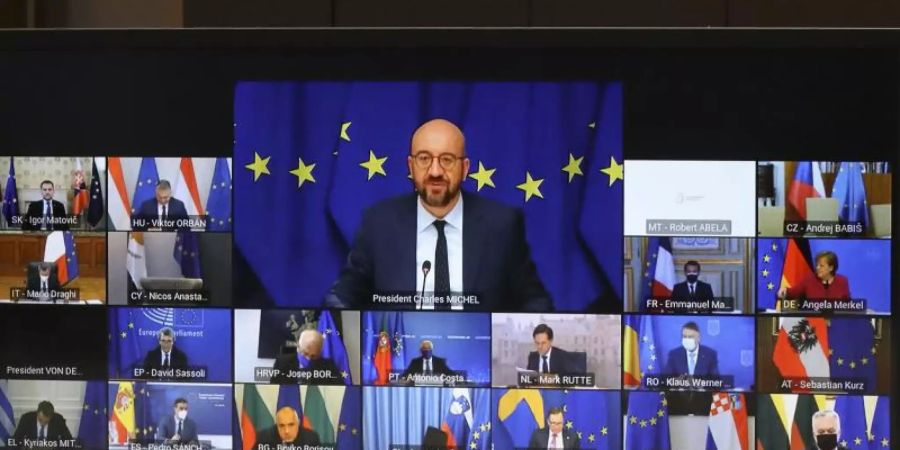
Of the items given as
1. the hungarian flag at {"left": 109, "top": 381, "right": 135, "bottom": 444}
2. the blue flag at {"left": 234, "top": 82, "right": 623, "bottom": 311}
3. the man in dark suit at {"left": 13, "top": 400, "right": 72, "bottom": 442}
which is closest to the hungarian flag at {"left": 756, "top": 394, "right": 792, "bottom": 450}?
the blue flag at {"left": 234, "top": 82, "right": 623, "bottom": 311}


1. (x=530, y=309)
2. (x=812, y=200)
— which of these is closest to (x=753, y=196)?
(x=812, y=200)

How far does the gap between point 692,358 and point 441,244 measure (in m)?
0.40

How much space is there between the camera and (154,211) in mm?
1381

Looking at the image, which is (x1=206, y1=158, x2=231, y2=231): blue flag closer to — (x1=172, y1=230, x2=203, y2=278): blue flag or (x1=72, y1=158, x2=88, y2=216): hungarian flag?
(x1=172, y1=230, x2=203, y2=278): blue flag

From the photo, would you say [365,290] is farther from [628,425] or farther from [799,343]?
[799,343]

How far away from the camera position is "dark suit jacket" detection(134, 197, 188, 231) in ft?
4.52

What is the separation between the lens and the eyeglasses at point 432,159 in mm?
1356

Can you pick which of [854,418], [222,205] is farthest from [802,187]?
[222,205]

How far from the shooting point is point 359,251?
1371 millimetres

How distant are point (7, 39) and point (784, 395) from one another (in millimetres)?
1247

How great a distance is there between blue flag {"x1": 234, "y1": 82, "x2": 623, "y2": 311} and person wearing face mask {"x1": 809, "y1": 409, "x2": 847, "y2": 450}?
1.09ft

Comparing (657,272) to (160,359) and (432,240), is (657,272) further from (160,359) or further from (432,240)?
(160,359)

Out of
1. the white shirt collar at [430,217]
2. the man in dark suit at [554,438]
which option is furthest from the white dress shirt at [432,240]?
the man in dark suit at [554,438]

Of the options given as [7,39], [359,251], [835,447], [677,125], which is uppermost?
[7,39]
